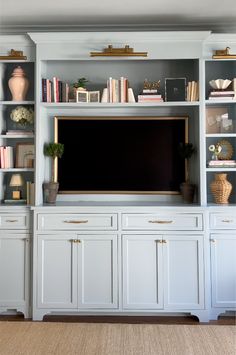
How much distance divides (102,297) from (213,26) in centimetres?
289

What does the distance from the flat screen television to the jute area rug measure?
5.85 feet

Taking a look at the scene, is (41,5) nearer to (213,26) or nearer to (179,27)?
(179,27)

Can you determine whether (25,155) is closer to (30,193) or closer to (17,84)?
(30,193)

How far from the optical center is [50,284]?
326cm

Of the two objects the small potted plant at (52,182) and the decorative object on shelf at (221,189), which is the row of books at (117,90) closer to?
the small potted plant at (52,182)

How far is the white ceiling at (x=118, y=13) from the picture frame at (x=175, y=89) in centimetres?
62

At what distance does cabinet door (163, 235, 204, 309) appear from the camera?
3229 millimetres

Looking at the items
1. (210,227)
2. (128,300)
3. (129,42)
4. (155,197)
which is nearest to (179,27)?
(129,42)

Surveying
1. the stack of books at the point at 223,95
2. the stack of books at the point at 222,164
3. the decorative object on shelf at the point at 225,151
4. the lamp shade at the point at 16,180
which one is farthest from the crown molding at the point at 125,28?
the lamp shade at the point at 16,180

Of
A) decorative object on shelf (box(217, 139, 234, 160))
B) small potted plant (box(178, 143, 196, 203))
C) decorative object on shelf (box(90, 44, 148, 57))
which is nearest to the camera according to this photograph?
decorative object on shelf (box(90, 44, 148, 57))

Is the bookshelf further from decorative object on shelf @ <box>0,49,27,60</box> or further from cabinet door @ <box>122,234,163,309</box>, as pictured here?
cabinet door @ <box>122,234,163,309</box>

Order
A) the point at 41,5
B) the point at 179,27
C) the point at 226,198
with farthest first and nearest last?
the point at 179,27, the point at 226,198, the point at 41,5

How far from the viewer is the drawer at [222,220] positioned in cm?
327

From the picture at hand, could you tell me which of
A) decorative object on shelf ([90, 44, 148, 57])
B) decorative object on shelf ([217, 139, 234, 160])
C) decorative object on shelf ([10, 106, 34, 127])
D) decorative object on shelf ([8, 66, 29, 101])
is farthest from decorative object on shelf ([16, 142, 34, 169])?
decorative object on shelf ([217, 139, 234, 160])
